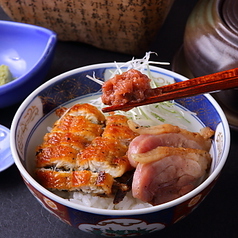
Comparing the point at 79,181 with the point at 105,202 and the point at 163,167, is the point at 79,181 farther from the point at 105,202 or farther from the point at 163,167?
the point at 163,167

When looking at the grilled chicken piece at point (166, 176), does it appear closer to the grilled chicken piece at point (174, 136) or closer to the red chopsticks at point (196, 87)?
the grilled chicken piece at point (174, 136)

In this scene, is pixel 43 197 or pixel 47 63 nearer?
pixel 43 197

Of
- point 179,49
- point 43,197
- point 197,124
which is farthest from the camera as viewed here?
point 179,49

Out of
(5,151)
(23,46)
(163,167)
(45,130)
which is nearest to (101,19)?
(23,46)

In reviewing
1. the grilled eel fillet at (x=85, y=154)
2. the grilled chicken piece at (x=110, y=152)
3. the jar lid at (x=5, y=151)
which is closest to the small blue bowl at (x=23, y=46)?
the jar lid at (x=5, y=151)

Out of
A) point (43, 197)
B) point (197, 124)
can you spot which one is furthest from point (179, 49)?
point (43, 197)

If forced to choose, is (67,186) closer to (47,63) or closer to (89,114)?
(89,114)
